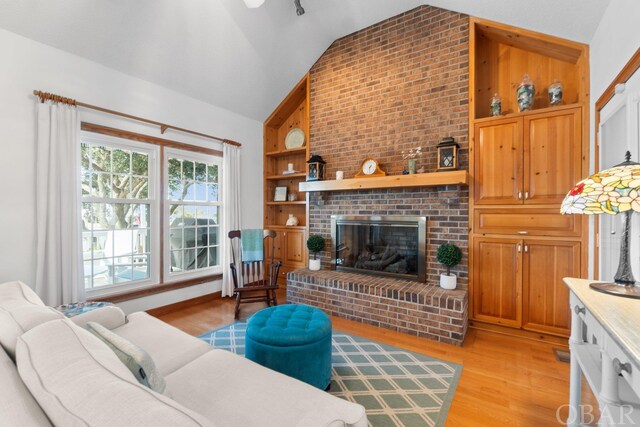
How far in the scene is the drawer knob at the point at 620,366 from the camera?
858 millimetres

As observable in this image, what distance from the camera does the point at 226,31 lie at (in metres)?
3.20

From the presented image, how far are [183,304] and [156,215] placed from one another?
3.82 ft

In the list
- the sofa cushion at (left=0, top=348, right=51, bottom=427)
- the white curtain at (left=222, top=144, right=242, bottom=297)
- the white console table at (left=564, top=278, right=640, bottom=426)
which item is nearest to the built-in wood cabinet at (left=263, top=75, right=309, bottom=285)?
the white curtain at (left=222, top=144, right=242, bottom=297)

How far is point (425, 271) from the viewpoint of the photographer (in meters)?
3.20

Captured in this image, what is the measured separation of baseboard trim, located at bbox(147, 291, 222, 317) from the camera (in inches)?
131

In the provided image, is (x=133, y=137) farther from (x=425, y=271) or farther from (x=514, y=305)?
(x=514, y=305)

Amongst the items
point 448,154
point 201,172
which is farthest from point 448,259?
point 201,172

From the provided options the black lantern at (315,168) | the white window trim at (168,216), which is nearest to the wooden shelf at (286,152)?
the black lantern at (315,168)

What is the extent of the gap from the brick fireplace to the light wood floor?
0.67 feet

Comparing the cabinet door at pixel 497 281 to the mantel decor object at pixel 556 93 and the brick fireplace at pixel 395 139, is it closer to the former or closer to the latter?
the brick fireplace at pixel 395 139

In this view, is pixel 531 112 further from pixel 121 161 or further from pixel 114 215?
pixel 114 215

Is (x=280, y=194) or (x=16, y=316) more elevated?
(x=280, y=194)

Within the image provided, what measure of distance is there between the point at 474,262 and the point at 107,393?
314 cm

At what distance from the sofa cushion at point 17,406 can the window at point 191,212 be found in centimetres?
294
